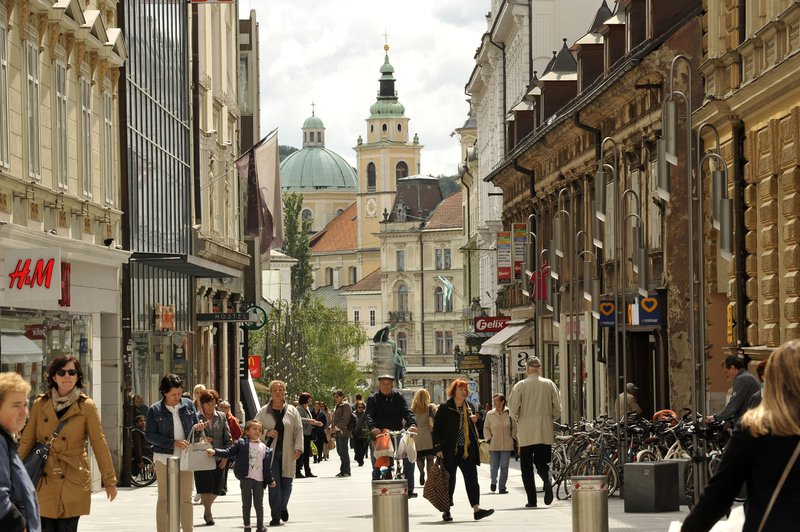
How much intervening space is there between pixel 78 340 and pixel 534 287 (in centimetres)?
1963

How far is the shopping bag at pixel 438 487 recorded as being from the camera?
71.2 ft

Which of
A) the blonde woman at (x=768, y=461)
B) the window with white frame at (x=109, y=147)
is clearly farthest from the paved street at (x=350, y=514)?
the blonde woman at (x=768, y=461)

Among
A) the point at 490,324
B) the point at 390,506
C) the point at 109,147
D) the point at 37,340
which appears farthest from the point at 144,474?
the point at 490,324

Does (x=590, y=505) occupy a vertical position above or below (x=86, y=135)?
below

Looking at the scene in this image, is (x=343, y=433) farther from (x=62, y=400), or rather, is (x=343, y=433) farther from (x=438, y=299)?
(x=438, y=299)

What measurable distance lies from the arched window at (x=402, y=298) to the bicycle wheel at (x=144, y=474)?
147610 millimetres

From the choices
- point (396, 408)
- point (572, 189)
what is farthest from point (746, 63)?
point (572, 189)

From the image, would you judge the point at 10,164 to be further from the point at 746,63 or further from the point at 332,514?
the point at 746,63

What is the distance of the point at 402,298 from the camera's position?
181 metres

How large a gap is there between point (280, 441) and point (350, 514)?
192cm

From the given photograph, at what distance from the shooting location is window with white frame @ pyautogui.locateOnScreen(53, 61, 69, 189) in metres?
27.3

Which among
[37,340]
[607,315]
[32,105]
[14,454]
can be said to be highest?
A: [32,105]

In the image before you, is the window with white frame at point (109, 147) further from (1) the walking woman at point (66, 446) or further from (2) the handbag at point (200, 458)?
(1) the walking woman at point (66, 446)

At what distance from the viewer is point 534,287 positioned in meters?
47.1
